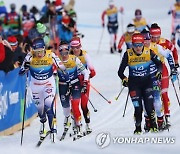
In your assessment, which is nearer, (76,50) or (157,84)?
(157,84)

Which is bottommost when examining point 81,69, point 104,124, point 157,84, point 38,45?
point 104,124

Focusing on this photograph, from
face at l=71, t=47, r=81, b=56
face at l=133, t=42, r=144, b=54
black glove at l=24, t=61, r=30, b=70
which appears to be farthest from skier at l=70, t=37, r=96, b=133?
face at l=133, t=42, r=144, b=54

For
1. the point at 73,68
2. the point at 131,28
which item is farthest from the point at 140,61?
the point at 131,28

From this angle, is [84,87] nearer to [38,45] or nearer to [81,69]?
[81,69]

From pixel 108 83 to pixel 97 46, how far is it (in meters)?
8.71

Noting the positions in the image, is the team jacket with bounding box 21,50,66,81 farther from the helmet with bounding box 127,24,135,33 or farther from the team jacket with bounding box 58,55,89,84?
the helmet with bounding box 127,24,135,33

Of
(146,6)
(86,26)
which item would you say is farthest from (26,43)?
(146,6)

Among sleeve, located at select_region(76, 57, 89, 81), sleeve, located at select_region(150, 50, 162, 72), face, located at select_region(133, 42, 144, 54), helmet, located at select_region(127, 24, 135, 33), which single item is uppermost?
face, located at select_region(133, 42, 144, 54)

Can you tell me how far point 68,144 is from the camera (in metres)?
9.67

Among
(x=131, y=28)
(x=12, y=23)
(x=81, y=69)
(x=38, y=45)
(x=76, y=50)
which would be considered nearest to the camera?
(x=38, y=45)

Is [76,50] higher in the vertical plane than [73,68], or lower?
higher

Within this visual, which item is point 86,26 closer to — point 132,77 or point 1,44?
point 1,44

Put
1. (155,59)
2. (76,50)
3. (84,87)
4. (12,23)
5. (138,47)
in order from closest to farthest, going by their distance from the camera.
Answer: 1. (138,47)
2. (155,59)
3. (84,87)
4. (76,50)
5. (12,23)

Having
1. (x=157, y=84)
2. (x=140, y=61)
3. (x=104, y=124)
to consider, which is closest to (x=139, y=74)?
(x=140, y=61)
